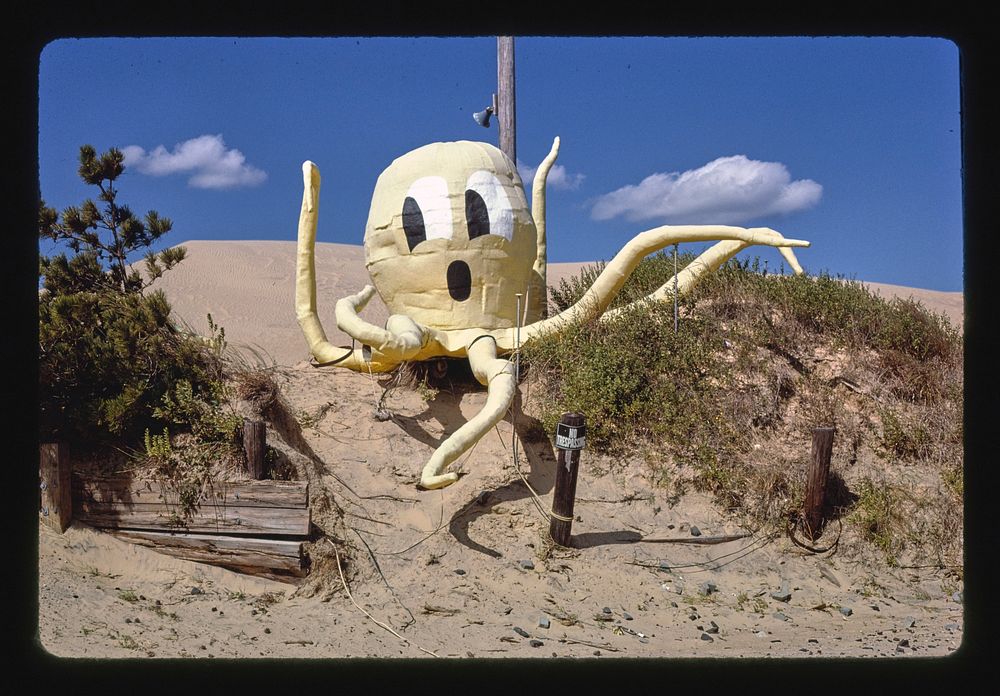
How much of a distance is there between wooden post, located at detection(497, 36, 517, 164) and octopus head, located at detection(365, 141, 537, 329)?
369 cm

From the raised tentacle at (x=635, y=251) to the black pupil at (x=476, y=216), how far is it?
3.48 ft

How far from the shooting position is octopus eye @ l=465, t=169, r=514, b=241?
7.47 metres

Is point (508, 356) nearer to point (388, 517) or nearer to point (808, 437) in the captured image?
point (388, 517)

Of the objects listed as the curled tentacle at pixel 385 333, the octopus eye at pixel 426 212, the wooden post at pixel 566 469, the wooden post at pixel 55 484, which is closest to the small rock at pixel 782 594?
the wooden post at pixel 566 469

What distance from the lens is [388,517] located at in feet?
21.5

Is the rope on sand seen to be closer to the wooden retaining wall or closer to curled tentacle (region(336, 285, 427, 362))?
the wooden retaining wall

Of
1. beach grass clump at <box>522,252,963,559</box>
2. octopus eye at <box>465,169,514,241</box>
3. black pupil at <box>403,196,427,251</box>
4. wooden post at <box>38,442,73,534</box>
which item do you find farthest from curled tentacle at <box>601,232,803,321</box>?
wooden post at <box>38,442,73,534</box>

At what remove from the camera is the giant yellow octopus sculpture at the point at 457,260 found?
721 cm

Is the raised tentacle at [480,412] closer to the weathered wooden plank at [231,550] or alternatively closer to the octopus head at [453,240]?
the octopus head at [453,240]

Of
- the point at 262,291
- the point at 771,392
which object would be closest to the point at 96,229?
the point at 771,392

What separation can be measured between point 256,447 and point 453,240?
9.31ft
